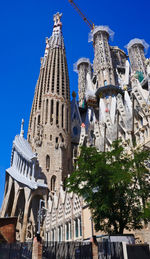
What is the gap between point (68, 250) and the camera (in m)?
9.95

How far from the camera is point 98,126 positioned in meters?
31.2

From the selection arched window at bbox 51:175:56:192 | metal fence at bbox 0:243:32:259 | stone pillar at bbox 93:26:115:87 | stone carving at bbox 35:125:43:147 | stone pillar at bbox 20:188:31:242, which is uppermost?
stone pillar at bbox 93:26:115:87

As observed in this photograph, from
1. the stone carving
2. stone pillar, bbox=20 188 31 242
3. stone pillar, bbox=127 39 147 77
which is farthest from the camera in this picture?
stone pillar, bbox=127 39 147 77

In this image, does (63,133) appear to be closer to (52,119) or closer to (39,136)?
(52,119)

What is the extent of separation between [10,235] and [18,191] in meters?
15.9

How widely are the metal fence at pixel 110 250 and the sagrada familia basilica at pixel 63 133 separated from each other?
566 cm

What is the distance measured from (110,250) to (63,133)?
88.6ft

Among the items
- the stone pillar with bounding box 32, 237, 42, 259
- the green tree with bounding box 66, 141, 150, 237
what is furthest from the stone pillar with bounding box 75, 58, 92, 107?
the stone pillar with bounding box 32, 237, 42, 259

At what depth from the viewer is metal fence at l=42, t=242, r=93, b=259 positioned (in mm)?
9641

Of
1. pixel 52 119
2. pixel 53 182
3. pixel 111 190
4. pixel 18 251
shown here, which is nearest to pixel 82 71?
pixel 52 119

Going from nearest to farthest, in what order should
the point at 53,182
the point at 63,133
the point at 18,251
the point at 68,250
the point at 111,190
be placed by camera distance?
the point at 68,250
the point at 18,251
the point at 111,190
the point at 53,182
the point at 63,133

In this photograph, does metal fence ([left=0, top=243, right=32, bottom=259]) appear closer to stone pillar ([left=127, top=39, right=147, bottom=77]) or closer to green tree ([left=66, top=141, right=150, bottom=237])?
green tree ([left=66, top=141, right=150, bottom=237])

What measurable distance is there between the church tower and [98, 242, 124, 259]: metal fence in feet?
69.6

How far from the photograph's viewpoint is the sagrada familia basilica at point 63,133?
76.0 feet
